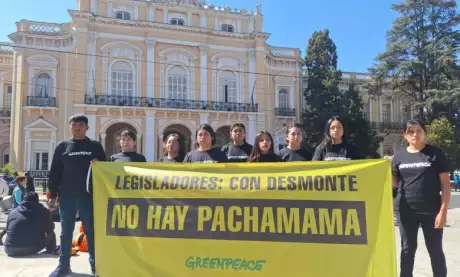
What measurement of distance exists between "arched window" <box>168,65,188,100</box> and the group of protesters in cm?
2273

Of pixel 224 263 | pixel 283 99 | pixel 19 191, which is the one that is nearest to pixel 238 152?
pixel 224 263

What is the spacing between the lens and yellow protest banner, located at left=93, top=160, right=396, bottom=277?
3.68 m

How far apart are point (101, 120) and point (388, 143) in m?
25.2

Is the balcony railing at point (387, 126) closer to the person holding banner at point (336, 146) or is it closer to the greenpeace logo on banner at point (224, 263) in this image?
the person holding banner at point (336, 146)

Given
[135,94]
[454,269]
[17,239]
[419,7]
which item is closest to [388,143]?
[419,7]

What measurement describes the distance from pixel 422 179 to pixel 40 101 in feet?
86.4

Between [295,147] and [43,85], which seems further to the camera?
[43,85]

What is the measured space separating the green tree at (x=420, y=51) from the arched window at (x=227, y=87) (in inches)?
436

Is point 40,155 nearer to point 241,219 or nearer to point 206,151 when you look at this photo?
point 206,151

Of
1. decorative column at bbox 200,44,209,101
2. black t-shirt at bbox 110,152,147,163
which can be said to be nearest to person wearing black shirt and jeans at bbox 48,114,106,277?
black t-shirt at bbox 110,152,147,163

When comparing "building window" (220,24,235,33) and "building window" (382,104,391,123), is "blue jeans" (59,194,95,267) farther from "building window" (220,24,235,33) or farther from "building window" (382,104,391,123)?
"building window" (382,104,391,123)

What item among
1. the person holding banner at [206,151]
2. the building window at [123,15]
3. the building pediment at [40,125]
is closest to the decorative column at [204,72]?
the building window at [123,15]

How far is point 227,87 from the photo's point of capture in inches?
1181

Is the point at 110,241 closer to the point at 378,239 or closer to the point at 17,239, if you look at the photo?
the point at 378,239
